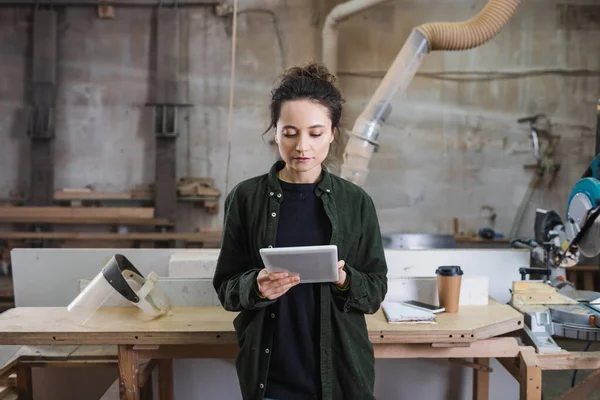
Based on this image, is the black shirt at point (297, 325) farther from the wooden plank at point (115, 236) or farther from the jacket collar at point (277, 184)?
the wooden plank at point (115, 236)

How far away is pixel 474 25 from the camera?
300cm

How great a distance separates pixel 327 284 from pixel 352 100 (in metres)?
3.44

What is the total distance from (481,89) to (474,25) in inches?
57.0

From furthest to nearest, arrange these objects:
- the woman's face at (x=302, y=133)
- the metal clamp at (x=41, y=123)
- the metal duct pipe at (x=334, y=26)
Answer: the metal clamp at (x=41, y=123), the metal duct pipe at (x=334, y=26), the woman's face at (x=302, y=133)

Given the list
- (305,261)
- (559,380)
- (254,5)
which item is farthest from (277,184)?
(254,5)

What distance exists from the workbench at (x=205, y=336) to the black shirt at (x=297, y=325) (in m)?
0.39

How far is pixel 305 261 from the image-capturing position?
0.94 m

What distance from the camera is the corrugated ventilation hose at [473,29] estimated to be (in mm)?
2922

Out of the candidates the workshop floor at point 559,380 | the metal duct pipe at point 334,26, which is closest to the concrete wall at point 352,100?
the metal duct pipe at point 334,26

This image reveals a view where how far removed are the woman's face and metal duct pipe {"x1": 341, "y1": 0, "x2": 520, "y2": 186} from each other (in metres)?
1.99

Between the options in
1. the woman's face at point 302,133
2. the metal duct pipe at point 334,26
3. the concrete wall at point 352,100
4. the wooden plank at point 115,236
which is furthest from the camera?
the concrete wall at point 352,100

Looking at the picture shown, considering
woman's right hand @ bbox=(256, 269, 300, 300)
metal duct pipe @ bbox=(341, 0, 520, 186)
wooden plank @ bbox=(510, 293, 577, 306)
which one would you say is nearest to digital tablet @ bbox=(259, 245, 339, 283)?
woman's right hand @ bbox=(256, 269, 300, 300)

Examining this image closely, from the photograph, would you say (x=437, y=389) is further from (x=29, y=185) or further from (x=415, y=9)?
(x=29, y=185)

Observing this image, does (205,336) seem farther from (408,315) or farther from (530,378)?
(530,378)
